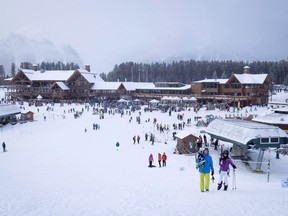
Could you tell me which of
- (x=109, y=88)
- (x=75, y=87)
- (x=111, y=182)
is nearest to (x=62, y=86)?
(x=75, y=87)

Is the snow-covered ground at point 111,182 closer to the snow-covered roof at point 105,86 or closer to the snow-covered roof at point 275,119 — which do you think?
the snow-covered roof at point 275,119

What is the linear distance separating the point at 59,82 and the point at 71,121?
3477cm

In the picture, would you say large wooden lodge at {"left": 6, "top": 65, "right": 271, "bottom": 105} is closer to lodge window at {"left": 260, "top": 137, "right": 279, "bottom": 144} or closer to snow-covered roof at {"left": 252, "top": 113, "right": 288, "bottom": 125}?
snow-covered roof at {"left": 252, "top": 113, "right": 288, "bottom": 125}

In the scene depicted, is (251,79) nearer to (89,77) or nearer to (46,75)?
(89,77)

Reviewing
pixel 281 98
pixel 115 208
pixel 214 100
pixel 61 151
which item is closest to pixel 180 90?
pixel 214 100

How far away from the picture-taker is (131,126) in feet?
117

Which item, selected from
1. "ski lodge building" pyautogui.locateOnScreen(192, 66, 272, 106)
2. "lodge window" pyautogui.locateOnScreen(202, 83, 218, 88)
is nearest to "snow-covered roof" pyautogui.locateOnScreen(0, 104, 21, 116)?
"ski lodge building" pyautogui.locateOnScreen(192, 66, 272, 106)

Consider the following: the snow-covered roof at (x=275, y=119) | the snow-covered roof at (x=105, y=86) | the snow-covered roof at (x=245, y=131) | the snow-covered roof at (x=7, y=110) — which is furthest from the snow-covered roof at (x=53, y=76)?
the snow-covered roof at (x=245, y=131)

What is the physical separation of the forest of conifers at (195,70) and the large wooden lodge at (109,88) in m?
34.7

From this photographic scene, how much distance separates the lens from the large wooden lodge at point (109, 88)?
2378 inches

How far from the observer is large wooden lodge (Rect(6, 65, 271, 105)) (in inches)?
2378

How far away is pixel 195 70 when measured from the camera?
112 meters

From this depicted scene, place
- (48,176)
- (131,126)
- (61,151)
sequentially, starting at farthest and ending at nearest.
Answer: (131,126) → (61,151) → (48,176)

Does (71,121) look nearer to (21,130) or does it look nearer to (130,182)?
(21,130)
